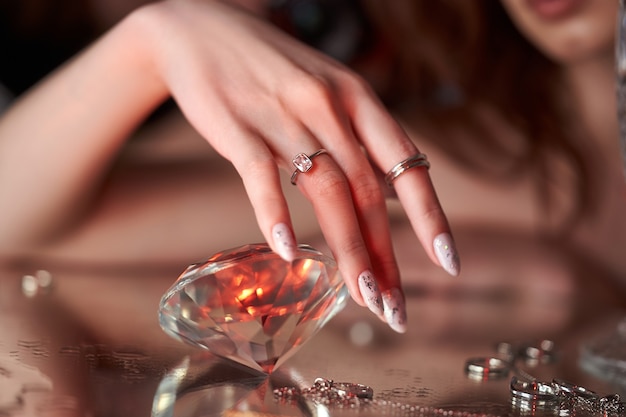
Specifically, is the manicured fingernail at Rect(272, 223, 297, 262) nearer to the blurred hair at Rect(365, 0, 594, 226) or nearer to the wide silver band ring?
the wide silver band ring

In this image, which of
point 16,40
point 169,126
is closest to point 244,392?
point 169,126

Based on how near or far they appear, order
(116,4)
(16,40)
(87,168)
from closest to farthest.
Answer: (87,168), (16,40), (116,4)

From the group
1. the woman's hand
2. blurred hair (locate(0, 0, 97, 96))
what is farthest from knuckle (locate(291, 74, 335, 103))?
blurred hair (locate(0, 0, 97, 96))

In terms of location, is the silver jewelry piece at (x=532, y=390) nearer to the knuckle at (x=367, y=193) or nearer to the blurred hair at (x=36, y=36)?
the knuckle at (x=367, y=193)

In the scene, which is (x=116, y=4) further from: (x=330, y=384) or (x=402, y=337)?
(x=330, y=384)

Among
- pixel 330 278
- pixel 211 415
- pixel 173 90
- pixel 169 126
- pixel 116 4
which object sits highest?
pixel 116 4

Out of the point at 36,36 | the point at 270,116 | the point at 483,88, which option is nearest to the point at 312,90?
the point at 270,116
